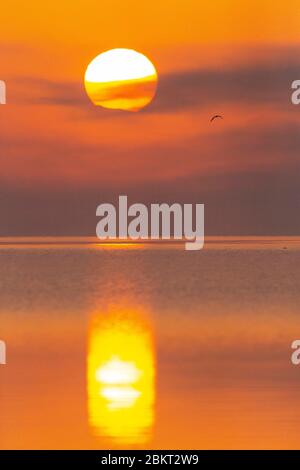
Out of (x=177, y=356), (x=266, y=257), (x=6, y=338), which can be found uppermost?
(x=266, y=257)

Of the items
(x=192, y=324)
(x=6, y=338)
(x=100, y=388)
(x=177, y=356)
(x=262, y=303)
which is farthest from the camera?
(x=262, y=303)

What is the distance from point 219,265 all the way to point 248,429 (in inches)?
2469

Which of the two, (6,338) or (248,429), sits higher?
(6,338)

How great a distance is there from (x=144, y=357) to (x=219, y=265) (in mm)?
56983

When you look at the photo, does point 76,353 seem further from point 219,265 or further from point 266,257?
point 266,257

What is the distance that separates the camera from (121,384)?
13.5m

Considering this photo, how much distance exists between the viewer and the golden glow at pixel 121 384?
10844mm

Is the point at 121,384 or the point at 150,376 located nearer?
the point at 121,384

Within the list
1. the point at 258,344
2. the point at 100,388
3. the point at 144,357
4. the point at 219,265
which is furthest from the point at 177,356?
the point at 219,265

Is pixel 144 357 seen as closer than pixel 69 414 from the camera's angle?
No

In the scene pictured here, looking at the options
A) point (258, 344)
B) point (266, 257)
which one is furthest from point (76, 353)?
point (266, 257)

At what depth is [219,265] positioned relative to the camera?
73438mm

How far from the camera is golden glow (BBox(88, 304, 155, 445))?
10844mm
